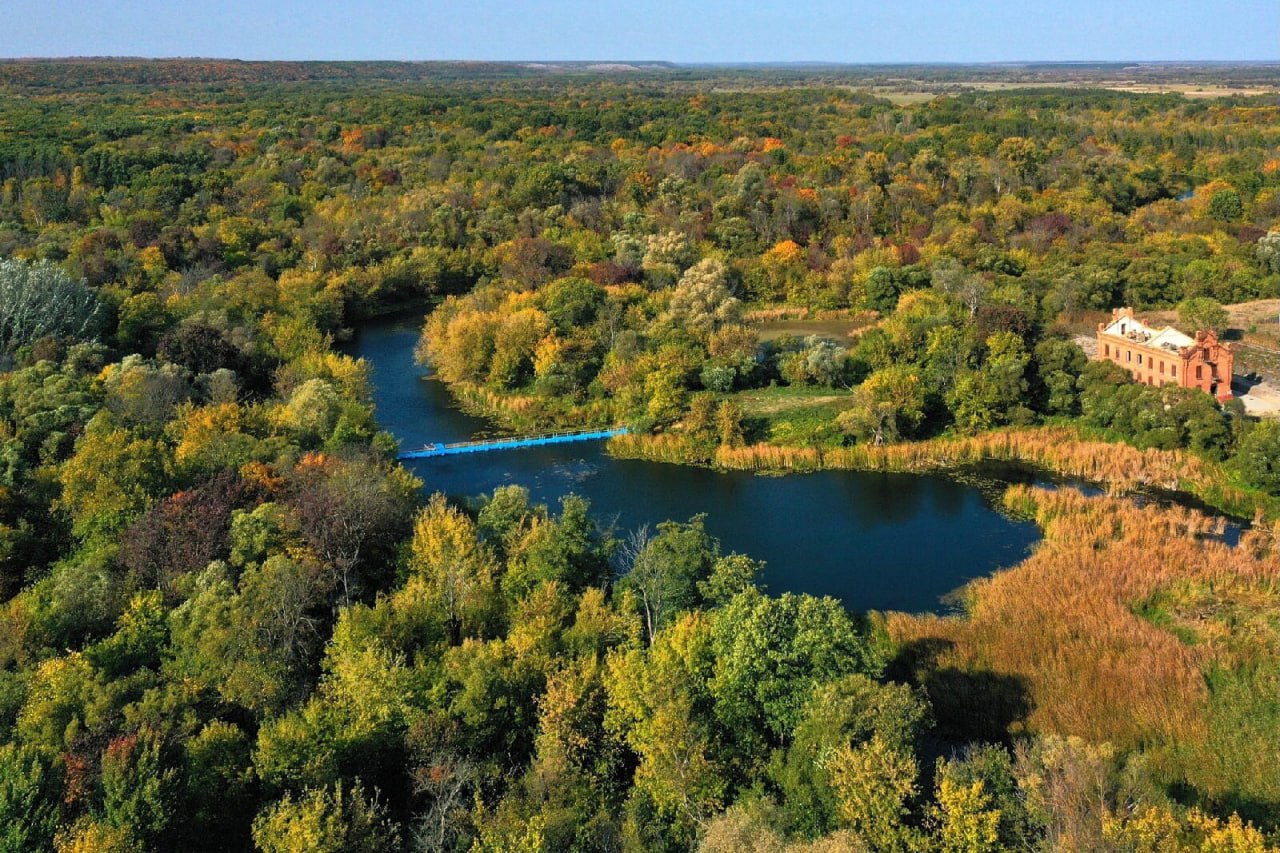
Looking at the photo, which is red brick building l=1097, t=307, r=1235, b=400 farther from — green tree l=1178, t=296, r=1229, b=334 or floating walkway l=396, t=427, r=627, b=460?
floating walkway l=396, t=427, r=627, b=460

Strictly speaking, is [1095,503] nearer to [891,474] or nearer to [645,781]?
[891,474]

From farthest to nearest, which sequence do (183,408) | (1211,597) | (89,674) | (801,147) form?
(801,147) < (183,408) < (1211,597) < (89,674)

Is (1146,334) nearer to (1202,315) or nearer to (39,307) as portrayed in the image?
(1202,315)

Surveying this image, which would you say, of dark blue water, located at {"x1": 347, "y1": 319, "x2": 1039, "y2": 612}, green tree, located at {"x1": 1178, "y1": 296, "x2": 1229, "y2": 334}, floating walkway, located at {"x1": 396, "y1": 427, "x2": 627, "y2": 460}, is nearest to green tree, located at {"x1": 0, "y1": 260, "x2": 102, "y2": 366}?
dark blue water, located at {"x1": 347, "y1": 319, "x2": 1039, "y2": 612}

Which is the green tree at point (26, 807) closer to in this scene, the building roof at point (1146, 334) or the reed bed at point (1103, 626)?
the reed bed at point (1103, 626)

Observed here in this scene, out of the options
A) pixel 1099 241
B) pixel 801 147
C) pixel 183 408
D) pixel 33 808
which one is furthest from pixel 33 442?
pixel 801 147
